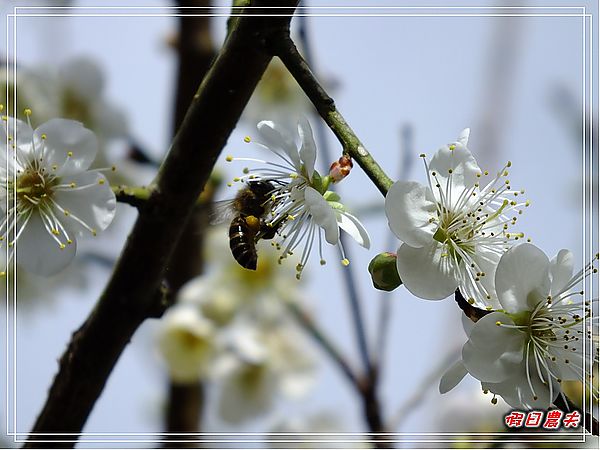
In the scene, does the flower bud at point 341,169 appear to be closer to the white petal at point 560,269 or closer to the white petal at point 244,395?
the white petal at point 560,269

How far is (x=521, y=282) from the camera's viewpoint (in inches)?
26.6

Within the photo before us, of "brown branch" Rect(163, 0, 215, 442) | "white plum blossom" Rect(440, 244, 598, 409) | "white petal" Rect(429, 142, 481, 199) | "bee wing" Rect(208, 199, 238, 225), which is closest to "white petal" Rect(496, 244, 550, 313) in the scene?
"white plum blossom" Rect(440, 244, 598, 409)

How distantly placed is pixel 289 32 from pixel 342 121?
0.12 meters

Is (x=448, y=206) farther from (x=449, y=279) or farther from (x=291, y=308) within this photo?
(x=291, y=308)

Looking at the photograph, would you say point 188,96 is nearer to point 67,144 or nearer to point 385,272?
point 67,144

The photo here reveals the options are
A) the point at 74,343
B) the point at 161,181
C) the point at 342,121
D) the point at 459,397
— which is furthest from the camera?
the point at 459,397

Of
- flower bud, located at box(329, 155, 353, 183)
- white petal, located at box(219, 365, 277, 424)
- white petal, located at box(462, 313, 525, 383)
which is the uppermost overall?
flower bud, located at box(329, 155, 353, 183)

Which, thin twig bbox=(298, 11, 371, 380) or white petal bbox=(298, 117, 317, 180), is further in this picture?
thin twig bbox=(298, 11, 371, 380)

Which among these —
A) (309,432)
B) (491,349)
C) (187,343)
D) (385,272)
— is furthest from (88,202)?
(187,343)

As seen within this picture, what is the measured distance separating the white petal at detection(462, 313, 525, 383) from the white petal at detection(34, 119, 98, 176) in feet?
1.46

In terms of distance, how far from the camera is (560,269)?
70cm

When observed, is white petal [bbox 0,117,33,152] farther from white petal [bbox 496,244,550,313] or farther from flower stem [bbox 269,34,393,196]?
white petal [bbox 496,244,550,313]

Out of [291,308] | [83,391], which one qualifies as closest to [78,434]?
[83,391]

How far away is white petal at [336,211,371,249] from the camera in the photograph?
2.21 ft
